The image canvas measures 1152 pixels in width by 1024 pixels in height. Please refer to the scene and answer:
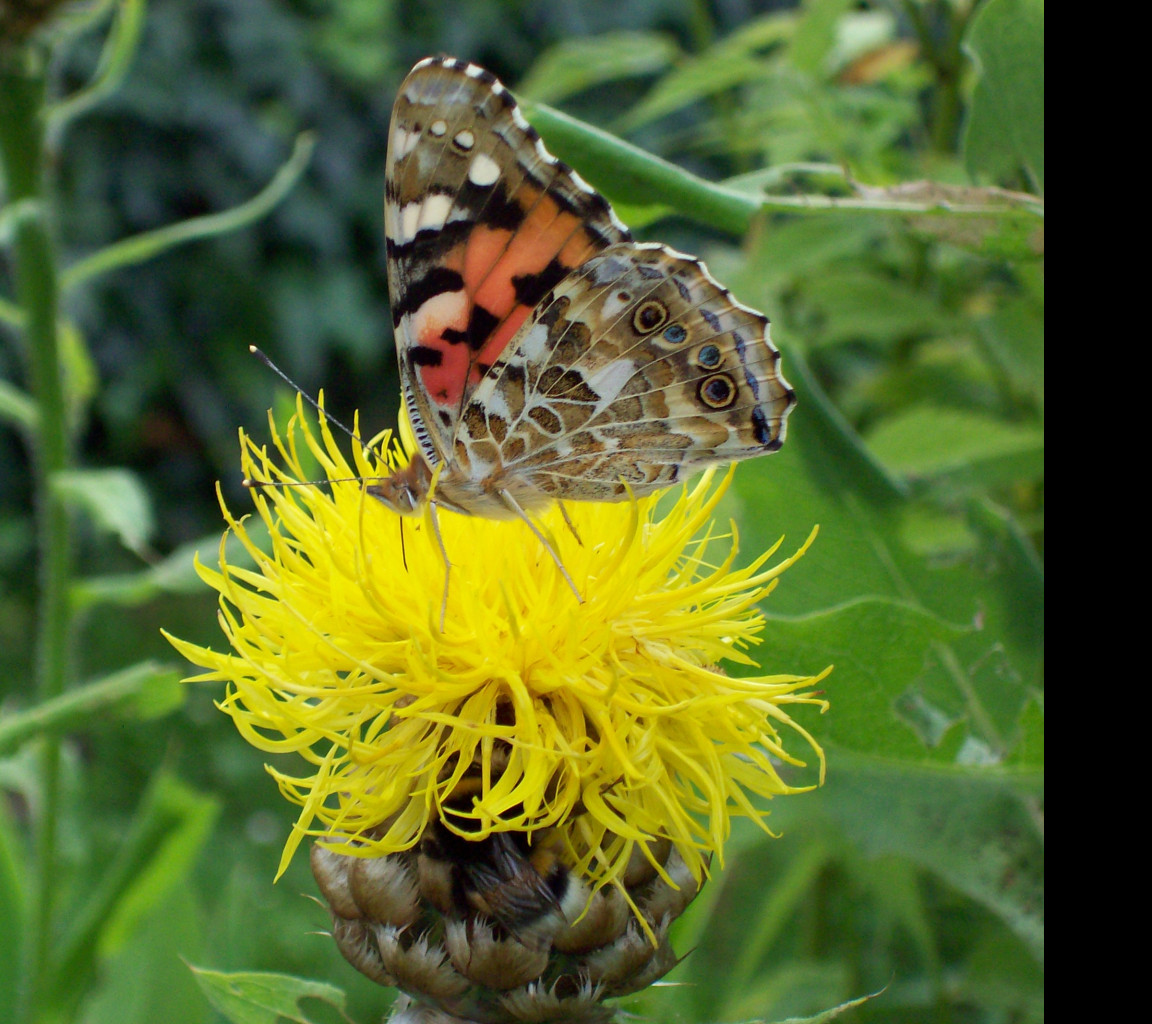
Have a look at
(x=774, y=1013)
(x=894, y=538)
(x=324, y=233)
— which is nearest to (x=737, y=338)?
(x=894, y=538)

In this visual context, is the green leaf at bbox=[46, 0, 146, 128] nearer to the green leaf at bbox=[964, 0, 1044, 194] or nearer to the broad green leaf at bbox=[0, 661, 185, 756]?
the broad green leaf at bbox=[0, 661, 185, 756]

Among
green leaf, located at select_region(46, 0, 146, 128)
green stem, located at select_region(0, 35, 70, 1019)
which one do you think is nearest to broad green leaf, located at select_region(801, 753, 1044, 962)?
green stem, located at select_region(0, 35, 70, 1019)

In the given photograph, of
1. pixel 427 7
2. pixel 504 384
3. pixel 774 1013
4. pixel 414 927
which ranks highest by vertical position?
pixel 427 7

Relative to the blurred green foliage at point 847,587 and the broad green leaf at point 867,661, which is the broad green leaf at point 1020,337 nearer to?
the blurred green foliage at point 847,587

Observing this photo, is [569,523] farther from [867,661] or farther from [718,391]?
[867,661]
